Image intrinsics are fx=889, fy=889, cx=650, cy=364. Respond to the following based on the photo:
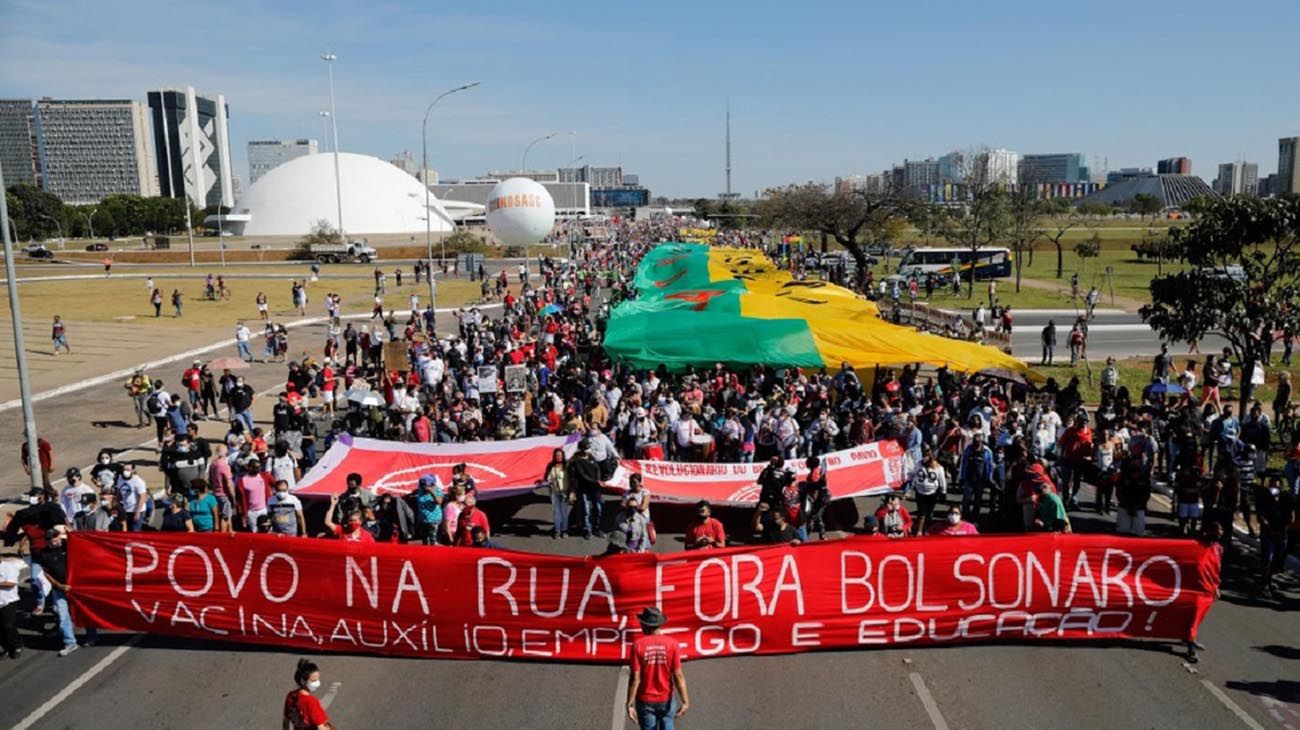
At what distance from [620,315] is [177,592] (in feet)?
52.3

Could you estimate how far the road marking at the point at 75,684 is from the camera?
8242 millimetres

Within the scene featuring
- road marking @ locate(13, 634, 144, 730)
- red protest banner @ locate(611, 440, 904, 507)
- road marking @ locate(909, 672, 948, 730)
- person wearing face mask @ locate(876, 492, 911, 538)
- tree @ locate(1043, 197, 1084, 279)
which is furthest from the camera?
tree @ locate(1043, 197, 1084, 279)

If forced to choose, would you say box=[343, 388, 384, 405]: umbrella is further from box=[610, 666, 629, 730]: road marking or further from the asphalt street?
box=[610, 666, 629, 730]: road marking

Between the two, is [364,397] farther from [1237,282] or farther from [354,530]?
[1237,282]

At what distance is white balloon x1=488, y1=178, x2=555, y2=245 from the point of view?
A: 71688 mm

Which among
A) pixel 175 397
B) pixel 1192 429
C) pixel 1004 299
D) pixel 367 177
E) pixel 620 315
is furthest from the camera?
pixel 367 177

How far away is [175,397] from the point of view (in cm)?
1805

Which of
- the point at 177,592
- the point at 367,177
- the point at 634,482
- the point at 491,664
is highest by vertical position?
the point at 367,177

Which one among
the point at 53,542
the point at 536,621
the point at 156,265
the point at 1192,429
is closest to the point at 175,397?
the point at 53,542

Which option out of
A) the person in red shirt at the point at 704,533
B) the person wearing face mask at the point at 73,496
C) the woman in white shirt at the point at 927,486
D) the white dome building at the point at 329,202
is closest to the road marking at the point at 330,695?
the person in red shirt at the point at 704,533

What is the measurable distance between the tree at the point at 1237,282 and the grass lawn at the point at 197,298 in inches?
1465

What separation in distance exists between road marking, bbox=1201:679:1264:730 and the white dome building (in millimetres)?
106794

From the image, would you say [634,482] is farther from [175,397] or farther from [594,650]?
[175,397]

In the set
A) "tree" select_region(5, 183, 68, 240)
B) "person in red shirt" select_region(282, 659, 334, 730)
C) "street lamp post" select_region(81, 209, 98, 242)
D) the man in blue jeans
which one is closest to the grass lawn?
the man in blue jeans
